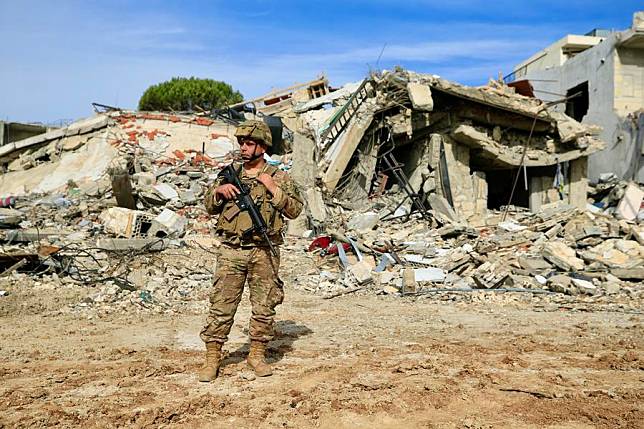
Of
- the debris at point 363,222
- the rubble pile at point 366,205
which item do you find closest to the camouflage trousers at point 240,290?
the rubble pile at point 366,205

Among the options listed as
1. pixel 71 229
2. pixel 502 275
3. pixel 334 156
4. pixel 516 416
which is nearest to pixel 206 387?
pixel 516 416

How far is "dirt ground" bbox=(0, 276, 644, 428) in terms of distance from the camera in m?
3.04

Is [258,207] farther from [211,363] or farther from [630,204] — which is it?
[630,204]

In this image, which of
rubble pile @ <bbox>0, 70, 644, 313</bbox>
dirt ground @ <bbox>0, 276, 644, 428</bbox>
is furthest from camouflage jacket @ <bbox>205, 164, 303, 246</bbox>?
rubble pile @ <bbox>0, 70, 644, 313</bbox>

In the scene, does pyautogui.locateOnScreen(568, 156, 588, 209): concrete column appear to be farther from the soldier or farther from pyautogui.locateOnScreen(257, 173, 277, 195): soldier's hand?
pyautogui.locateOnScreen(257, 173, 277, 195): soldier's hand

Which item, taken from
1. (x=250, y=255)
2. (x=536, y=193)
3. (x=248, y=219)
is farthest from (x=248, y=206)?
(x=536, y=193)

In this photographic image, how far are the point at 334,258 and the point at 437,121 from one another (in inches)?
215

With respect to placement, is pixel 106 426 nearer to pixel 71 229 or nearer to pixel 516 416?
pixel 516 416

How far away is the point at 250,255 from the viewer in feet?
12.9

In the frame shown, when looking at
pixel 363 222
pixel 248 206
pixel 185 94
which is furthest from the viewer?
pixel 185 94

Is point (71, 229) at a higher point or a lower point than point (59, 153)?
lower

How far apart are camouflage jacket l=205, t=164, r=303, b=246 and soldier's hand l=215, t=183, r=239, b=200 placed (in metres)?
0.06

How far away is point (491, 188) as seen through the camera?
16.2m

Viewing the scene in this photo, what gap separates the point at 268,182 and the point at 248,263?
0.59 metres
